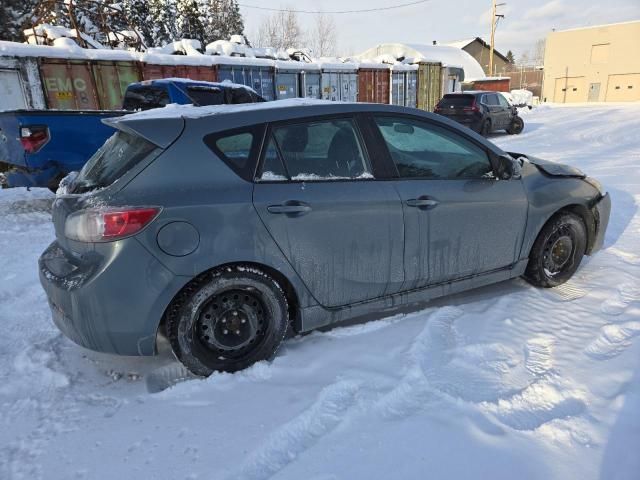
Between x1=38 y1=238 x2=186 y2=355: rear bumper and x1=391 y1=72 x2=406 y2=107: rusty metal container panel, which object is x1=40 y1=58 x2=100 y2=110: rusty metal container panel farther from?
x1=391 y1=72 x2=406 y2=107: rusty metal container panel

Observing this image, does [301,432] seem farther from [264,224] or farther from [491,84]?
[491,84]

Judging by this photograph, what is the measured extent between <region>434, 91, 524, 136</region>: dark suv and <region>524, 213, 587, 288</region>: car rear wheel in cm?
1197

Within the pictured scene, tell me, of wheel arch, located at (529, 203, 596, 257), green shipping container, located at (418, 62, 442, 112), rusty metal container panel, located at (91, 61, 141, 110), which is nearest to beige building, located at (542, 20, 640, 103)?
green shipping container, located at (418, 62, 442, 112)

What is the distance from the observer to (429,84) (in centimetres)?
2342

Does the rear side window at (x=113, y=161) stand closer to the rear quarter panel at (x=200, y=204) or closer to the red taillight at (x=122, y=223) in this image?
the rear quarter panel at (x=200, y=204)

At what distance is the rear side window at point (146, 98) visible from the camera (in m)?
8.45

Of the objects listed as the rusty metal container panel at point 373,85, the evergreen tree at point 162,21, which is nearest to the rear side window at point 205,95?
the rusty metal container panel at point 373,85

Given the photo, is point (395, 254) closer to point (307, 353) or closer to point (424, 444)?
point (307, 353)

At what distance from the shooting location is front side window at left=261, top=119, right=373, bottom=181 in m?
2.87

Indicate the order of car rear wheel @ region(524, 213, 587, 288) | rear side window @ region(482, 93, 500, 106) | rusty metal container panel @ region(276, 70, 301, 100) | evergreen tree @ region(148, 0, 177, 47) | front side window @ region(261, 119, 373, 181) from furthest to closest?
evergreen tree @ region(148, 0, 177, 47) → rusty metal container panel @ region(276, 70, 301, 100) → rear side window @ region(482, 93, 500, 106) → car rear wheel @ region(524, 213, 587, 288) → front side window @ region(261, 119, 373, 181)

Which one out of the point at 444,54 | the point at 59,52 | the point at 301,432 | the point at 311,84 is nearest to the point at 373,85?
the point at 311,84

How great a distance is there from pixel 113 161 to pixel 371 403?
6.70 feet

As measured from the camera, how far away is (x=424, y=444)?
2207 mm

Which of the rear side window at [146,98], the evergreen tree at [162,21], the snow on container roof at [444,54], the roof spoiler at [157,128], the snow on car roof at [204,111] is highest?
the evergreen tree at [162,21]
